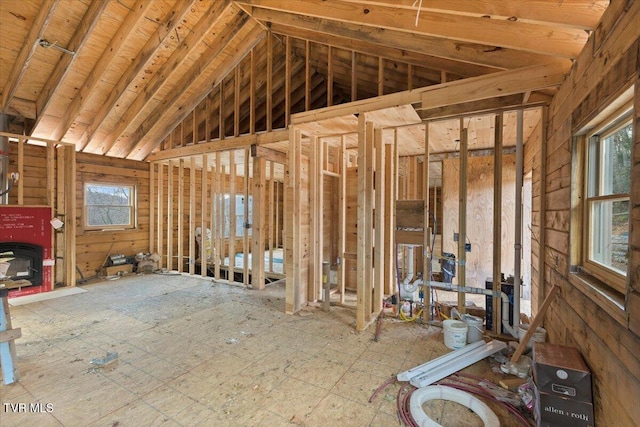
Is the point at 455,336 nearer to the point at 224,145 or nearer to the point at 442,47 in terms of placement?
the point at 442,47

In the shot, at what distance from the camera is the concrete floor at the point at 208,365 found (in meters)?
1.96

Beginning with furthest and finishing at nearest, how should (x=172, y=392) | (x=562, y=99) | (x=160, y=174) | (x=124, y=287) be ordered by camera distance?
1. (x=160, y=174)
2. (x=124, y=287)
3. (x=562, y=99)
4. (x=172, y=392)

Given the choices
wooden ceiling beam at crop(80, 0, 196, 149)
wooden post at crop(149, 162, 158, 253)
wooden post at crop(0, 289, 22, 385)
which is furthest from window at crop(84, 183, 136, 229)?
wooden post at crop(0, 289, 22, 385)

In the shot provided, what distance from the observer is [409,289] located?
3.83 m

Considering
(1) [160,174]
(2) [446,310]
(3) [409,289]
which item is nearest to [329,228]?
(3) [409,289]

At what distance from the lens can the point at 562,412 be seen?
5.30 feet

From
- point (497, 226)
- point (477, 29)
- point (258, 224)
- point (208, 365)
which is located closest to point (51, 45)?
point (258, 224)

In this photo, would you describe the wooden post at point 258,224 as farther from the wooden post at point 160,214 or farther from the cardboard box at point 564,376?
the cardboard box at point 564,376

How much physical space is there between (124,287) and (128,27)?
4.23m

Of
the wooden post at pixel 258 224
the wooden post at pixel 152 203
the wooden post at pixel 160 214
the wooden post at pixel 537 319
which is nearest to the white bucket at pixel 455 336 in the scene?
the wooden post at pixel 537 319

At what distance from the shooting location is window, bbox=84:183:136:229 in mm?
5863

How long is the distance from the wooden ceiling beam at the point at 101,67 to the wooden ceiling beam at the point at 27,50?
0.66 metres

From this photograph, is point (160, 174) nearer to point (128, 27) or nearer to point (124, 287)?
point (124, 287)

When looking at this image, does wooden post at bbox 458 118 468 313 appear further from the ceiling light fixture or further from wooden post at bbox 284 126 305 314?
the ceiling light fixture
